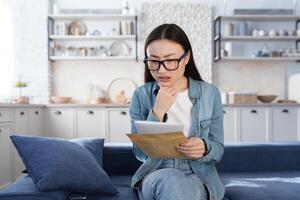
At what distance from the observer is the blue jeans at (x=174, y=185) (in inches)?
48.8

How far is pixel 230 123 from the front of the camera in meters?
4.89

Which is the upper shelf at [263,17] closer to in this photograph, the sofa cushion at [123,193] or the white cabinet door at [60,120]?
the white cabinet door at [60,120]

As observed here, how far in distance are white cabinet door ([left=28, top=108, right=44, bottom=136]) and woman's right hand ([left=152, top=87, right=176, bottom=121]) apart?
3.18 meters

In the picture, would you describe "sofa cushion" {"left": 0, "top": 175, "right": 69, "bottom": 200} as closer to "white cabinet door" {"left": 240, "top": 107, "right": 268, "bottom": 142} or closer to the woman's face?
the woman's face

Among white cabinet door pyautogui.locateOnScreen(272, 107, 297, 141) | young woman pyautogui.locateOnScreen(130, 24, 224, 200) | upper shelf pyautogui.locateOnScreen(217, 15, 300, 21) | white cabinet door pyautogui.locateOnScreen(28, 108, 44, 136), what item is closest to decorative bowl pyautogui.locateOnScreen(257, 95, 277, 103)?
white cabinet door pyautogui.locateOnScreen(272, 107, 297, 141)

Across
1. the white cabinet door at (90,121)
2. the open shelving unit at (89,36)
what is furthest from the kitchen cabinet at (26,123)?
the open shelving unit at (89,36)

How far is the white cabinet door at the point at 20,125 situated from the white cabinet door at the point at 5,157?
0.66ft

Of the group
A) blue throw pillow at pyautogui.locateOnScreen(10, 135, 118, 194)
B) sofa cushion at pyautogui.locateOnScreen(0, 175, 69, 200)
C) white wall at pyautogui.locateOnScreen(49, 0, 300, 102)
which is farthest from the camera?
white wall at pyautogui.locateOnScreen(49, 0, 300, 102)

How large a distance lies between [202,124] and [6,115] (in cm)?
262

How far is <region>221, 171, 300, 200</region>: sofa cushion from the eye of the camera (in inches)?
65.0

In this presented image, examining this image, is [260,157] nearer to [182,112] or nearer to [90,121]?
[182,112]

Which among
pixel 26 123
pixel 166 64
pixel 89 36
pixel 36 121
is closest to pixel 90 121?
pixel 36 121

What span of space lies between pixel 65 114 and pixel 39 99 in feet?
2.27

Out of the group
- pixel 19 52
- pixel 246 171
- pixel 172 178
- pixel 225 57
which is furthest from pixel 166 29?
pixel 19 52
